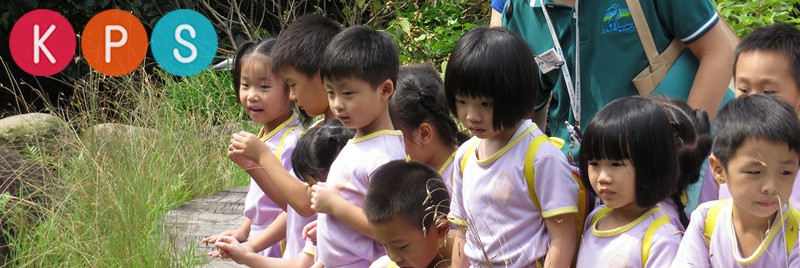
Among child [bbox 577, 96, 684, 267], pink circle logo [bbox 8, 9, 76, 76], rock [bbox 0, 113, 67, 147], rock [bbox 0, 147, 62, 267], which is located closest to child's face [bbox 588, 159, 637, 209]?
child [bbox 577, 96, 684, 267]

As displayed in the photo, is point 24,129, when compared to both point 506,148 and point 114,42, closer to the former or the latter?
point 114,42

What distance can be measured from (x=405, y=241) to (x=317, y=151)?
0.72 m

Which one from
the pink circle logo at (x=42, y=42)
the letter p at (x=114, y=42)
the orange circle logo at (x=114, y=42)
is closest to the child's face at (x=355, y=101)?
the orange circle logo at (x=114, y=42)

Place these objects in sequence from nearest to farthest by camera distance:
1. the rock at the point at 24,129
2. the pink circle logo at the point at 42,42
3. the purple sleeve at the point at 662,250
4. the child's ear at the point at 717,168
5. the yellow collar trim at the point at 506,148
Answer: the child's ear at the point at 717,168
the purple sleeve at the point at 662,250
the yellow collar trim at the point at 506,148
the rock at the point at 24,129
the pink circle logo at the point at 42,42

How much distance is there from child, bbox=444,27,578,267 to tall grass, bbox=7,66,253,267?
2351 mm

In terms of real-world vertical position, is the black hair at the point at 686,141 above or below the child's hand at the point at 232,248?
above

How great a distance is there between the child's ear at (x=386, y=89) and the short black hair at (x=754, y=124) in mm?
1259

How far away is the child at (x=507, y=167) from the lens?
3.11m

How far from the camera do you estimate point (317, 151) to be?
13.3 feet

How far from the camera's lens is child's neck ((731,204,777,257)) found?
2744 mm

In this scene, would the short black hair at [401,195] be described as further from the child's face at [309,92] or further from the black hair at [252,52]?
the black hair at [252,52]

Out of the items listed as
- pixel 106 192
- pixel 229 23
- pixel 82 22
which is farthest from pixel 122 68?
pixel 106 192

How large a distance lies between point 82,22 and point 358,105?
7.88 m

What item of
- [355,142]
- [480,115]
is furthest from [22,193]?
[480,115]
